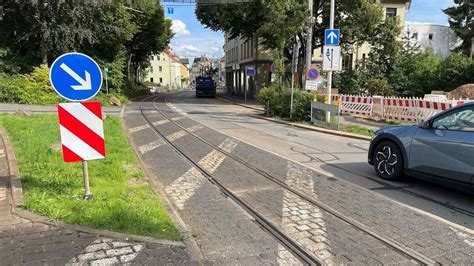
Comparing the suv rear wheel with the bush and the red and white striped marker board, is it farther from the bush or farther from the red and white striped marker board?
the bush

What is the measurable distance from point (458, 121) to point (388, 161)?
1.49m

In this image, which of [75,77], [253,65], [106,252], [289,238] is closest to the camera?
[106,252]

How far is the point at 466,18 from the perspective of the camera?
50.8 m

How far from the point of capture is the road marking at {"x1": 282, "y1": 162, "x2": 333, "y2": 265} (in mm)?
4137

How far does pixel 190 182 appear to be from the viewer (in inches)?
272

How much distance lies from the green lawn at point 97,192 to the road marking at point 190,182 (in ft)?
1.21

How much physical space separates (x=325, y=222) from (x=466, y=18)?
56974mm

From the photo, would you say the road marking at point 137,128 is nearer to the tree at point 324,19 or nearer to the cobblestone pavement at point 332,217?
the cobblestone pavement at point 332,217

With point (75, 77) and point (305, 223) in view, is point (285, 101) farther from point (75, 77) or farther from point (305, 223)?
point (75, 77)

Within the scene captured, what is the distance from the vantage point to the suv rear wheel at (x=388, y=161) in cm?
676

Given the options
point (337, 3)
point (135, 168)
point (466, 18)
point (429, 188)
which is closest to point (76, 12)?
point (337, 3)

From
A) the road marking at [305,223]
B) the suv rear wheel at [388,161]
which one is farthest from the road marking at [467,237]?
the suv rear wheel at [388,161]

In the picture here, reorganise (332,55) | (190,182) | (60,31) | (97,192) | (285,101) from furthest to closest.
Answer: (60,31), (285,101), (332,55), (190,182), (97,192)

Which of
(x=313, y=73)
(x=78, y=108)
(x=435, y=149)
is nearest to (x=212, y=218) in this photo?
(x=78, y=108)
